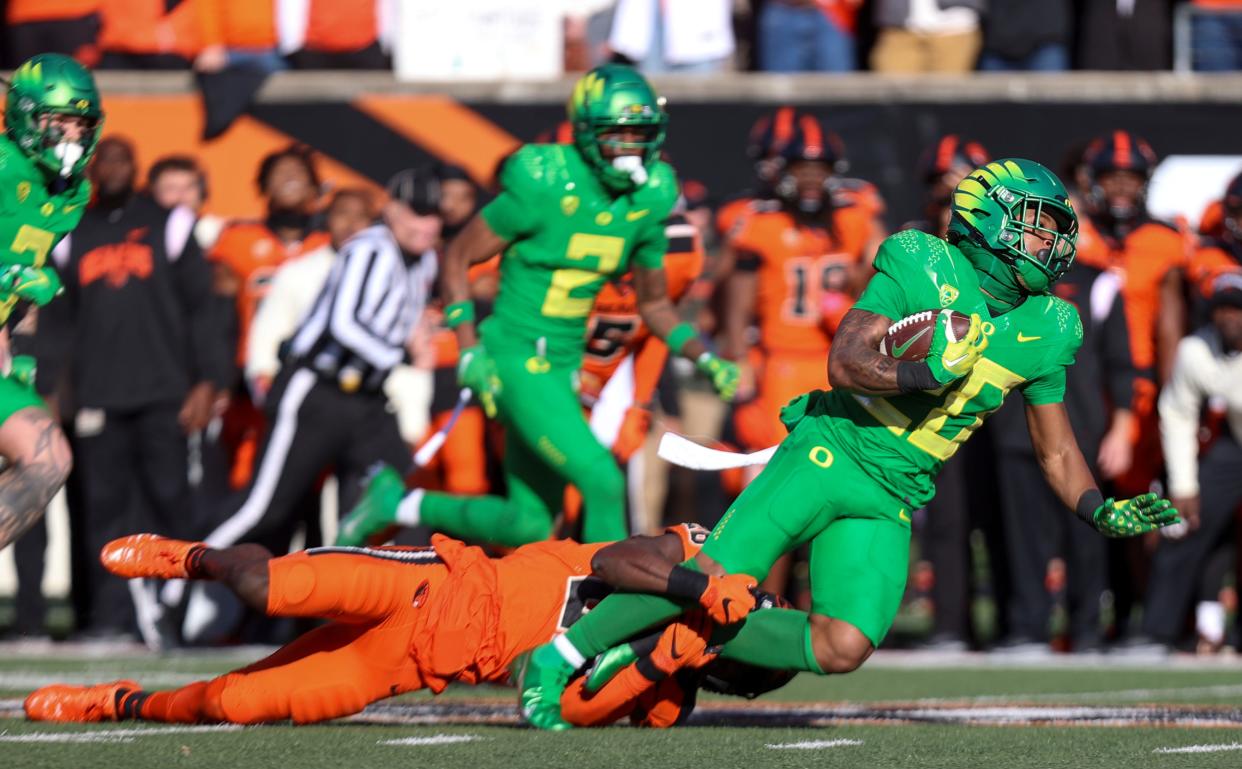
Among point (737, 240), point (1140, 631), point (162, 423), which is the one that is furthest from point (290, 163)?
point (1140, 631)

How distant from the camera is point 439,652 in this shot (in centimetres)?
589

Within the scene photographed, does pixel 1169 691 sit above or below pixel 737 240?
below

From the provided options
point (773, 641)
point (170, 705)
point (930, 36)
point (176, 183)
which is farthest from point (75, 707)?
point (930, 36)

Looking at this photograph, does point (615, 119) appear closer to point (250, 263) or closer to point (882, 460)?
point (882, 460)

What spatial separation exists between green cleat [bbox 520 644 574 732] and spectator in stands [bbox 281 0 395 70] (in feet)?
20.2

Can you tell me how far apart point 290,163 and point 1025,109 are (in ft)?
11.7

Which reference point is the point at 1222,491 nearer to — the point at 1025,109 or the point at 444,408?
the point at 1025,109

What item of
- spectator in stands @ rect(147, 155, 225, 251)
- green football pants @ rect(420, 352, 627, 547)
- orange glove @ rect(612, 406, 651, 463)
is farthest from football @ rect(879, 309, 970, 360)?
spectator in stands @ rect(147, 155, 225, 251)

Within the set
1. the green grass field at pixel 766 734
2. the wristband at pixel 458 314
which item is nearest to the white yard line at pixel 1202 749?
the green grass field at pixel 766 734

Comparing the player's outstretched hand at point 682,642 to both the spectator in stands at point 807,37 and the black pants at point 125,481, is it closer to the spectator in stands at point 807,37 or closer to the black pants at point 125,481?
the black pants at point 125,481

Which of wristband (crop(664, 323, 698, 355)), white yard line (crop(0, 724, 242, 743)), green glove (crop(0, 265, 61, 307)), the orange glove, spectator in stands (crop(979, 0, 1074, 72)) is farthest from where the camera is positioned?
spectator in stands (crop(979, 0, 1074, 72))

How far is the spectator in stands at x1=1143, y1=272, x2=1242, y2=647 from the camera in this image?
31.7ft

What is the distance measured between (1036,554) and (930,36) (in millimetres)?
2985

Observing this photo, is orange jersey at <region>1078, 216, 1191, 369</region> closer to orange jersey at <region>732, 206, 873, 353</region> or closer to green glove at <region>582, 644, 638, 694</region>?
orange jersey at <region>732, 206, 873, 353</region>
